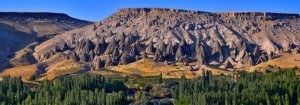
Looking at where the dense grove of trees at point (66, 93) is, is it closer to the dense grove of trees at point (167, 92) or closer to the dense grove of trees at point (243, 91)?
the dense grove of trees at point (167, 92)

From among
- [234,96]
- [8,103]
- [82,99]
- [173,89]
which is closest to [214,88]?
[173,89]

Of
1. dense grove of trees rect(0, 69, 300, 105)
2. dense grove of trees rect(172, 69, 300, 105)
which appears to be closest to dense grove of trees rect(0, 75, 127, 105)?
dense grove of trees rect(0, 69, 300, 105)

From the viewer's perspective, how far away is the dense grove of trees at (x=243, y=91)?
431 feet

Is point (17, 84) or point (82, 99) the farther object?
point (17, 84)

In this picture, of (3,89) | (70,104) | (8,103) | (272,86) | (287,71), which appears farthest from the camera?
(287,71)

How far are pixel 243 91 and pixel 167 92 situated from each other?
30.4 meters

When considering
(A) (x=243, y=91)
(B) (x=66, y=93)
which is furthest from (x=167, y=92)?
(B) (x=66, y=93)

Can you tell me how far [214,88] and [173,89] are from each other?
14.4 m

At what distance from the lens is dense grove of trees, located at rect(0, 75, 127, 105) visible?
131 metres

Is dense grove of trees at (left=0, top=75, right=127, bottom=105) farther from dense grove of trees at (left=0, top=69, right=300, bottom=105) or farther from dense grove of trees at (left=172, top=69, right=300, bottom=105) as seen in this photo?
dense grove of trees at (left=172, top=69, right=300, bottom=105)

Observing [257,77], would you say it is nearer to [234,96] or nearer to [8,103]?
[234,96]

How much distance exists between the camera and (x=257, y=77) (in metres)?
176

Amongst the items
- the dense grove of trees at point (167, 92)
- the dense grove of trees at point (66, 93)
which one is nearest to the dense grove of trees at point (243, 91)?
the dense grove of trees at point (167, 92)

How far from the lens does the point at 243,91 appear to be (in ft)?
472
